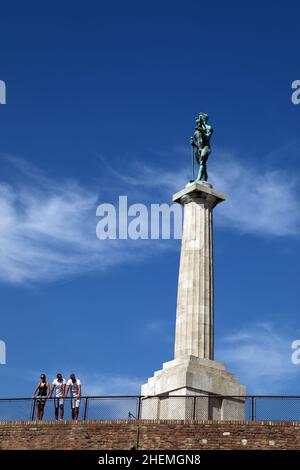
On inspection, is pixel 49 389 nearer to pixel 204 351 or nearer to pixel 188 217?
pixel 204 351

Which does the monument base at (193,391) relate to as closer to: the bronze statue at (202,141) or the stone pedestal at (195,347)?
the stone pedestal at (195,347)

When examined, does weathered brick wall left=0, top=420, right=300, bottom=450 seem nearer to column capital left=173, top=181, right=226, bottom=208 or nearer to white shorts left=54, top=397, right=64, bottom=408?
white shorts left=54, top=397, right=64, bottom=408

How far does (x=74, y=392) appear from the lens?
3288 cm

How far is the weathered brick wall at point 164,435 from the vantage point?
30328mm

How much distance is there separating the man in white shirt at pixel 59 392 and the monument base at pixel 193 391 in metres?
4.17

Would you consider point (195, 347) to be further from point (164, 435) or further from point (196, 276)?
point (164, 435)

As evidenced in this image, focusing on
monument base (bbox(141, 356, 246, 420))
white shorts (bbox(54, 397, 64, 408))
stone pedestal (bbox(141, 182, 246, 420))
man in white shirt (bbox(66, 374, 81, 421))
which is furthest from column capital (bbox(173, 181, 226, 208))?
white shorts (bbox(54, 397, 64, 408))

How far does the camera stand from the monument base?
117 ft

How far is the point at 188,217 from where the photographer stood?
4175 centimetres

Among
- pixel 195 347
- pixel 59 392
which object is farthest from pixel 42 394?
pixel 195 347
